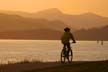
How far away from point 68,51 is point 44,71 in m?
6.01

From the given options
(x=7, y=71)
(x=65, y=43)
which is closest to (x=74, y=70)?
(x=7, y=71)

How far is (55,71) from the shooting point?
69.2 ft

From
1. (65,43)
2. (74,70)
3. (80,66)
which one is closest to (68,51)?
(65,43)

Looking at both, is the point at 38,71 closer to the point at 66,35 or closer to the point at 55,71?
the point at 55,71

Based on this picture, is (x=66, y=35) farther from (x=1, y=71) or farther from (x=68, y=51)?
(x=1, y=71)

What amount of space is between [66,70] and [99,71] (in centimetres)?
156

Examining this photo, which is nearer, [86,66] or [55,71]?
Answer: [55,71]

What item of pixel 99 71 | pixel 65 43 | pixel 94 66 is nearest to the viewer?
pixel 99 71

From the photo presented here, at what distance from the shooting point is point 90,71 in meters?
21.0

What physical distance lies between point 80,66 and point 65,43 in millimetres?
3893

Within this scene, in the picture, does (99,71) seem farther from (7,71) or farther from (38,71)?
(7,71)

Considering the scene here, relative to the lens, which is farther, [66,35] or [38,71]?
[66,35]

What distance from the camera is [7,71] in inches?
846

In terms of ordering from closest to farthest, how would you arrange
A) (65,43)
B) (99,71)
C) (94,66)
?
1. (99,71)
2. (94,66)
3. (65,43)
